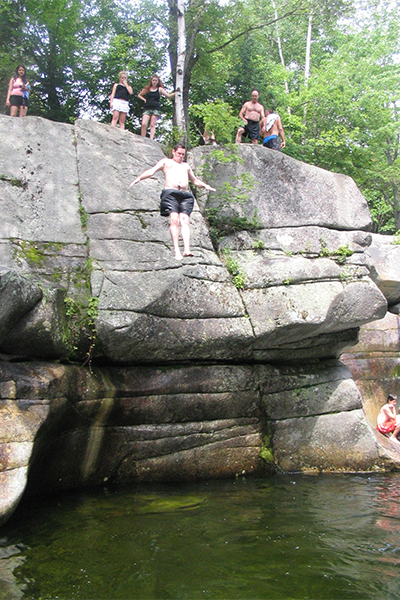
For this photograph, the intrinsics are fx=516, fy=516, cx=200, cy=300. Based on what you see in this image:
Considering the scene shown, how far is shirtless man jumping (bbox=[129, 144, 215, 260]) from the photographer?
29.1ft

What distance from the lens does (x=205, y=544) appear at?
605 cm

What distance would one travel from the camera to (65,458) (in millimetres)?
8297

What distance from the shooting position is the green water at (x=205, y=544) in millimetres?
4992

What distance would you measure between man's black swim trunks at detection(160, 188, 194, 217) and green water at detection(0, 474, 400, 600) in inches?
186

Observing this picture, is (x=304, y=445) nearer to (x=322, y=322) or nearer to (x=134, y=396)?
(x=322, y=322)

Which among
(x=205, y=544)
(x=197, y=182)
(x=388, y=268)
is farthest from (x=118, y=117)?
(x=205, y=544)

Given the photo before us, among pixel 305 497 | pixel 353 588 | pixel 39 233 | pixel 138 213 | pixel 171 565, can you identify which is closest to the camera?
pixel 353 588

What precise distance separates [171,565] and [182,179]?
625 centimetres

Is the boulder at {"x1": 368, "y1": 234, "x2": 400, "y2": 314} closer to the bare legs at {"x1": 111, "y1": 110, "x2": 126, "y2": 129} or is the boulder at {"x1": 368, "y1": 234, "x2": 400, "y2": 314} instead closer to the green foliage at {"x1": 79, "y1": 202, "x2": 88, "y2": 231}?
the bare legs at {"x1": 111, "y1": 110, "x2": 126, "y2": 129}

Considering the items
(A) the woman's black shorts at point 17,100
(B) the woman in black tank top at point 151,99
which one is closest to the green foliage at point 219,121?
(B) the woman in black tank top at point 151,99

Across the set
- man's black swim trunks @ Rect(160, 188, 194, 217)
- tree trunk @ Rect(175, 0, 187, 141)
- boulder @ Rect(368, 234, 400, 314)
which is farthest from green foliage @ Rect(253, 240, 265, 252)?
boulder @ Rect(368, 234, 400, 314)

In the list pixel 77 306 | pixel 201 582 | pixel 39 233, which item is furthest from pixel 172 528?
pixel 39 233

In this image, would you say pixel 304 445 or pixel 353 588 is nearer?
pixel 353 588

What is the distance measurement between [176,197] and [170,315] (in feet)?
6.85
